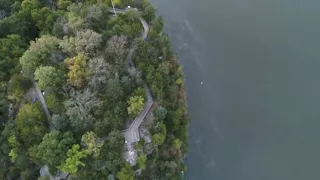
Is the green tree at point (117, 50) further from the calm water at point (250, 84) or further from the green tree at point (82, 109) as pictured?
the calm water at point (250, 84)

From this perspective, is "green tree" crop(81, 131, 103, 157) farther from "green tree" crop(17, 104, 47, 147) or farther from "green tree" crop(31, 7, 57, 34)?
"green tree" crop(31, 7, 57, 34)

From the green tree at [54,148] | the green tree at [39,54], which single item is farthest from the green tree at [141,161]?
the green tree at [39,54]

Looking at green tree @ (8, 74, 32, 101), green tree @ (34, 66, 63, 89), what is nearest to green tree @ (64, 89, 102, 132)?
green tree @ (34, 66, 63, 89)

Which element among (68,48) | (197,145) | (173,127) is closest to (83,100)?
(68,48)

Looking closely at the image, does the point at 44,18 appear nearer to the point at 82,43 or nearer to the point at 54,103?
the point at 82,43

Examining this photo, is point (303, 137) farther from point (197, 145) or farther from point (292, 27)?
point (292, 27)

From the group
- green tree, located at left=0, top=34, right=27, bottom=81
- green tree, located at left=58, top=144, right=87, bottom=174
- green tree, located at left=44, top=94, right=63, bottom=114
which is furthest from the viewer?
green tree, located at left=0, top=34, right=27, bottom=81
